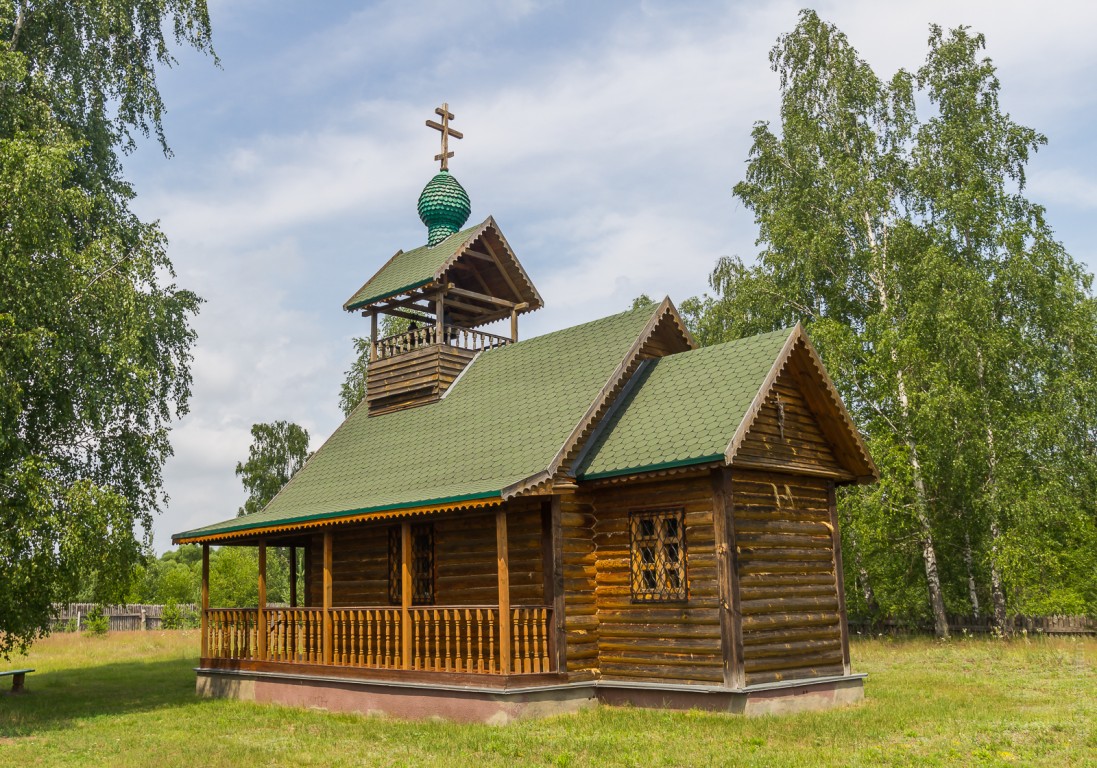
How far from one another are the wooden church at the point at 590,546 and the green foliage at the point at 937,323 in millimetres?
11198

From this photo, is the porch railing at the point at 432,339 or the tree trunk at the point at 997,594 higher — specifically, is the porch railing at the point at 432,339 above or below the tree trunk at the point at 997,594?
above

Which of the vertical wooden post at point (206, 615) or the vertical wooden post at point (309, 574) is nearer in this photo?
the vertical wooden post at point (206, 615)

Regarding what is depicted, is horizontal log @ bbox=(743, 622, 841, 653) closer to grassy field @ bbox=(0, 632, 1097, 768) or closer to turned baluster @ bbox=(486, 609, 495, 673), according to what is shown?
grassy field @ bbox=(0, 632, 1097, 768)

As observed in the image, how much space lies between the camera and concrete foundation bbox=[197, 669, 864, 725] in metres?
14.3

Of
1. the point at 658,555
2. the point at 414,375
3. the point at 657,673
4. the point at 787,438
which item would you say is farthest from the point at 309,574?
the point at 787,438

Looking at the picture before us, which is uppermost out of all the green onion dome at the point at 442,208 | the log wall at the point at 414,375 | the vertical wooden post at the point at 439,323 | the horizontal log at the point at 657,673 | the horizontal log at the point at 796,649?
the green onion dome at the point at 442,208

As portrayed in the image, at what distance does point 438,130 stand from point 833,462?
13.6m

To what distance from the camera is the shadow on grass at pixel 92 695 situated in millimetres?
16844

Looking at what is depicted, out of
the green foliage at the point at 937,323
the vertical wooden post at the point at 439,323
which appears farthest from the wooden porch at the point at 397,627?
the green foliage at the point at 937,323

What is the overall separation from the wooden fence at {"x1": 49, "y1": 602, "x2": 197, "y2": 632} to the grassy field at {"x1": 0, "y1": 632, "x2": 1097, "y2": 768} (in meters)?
22.9

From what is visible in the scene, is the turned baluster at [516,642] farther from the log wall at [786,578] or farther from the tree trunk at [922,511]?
the tree trunk at [922,511]

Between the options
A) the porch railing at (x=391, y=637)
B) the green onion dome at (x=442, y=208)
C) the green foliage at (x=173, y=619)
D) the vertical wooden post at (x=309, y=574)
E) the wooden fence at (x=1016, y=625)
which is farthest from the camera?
the green foliage at (x=173, y=619)

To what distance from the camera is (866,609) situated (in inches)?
1232

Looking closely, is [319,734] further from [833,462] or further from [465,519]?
[833,462]
